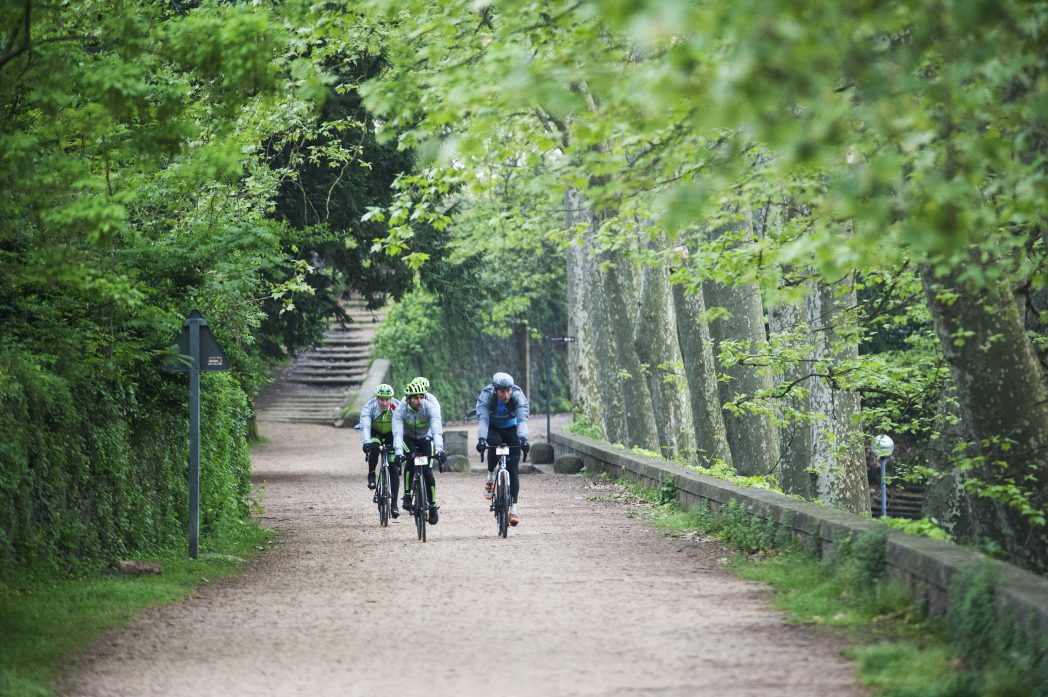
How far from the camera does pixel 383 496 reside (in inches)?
663

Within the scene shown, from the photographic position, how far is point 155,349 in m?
13.1

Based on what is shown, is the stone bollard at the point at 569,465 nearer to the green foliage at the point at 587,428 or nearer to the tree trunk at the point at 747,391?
the green foliage at the point at 587,428

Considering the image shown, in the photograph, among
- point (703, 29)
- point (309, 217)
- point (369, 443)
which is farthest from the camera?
point (309, 217)

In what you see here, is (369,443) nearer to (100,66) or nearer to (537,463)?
(100,66)

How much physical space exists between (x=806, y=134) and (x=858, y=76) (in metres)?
0.52

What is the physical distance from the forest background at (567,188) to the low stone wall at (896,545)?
869mm

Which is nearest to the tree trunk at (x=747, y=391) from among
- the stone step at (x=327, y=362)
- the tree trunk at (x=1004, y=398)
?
the tree trunk at (x=1004, y=398)

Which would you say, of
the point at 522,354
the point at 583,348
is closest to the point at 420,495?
the point at 583,348

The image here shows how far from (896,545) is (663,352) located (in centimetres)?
1492

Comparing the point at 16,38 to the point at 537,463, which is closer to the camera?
the point at 16,38

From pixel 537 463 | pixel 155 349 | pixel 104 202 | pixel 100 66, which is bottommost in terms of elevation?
pixel 537 463

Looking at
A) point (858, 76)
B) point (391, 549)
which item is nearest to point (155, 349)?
point (391, 549)

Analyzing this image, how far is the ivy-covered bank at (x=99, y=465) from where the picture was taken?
10.2 m

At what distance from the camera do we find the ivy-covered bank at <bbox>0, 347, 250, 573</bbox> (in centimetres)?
1017
